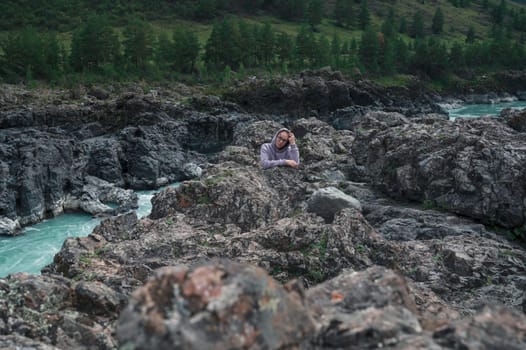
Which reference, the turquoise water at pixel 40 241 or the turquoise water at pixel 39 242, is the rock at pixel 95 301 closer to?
the turquoise water at pixel 40 241

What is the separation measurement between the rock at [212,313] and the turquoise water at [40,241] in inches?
835

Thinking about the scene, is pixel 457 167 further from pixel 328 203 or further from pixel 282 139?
pixel 282 139

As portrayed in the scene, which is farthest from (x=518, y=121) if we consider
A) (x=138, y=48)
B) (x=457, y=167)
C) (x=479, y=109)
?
(x=479, y=109)

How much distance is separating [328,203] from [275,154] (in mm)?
3340

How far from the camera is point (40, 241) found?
26.8 meters

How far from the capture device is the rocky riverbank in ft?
13.0

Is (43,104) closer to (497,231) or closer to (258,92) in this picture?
(258,92)

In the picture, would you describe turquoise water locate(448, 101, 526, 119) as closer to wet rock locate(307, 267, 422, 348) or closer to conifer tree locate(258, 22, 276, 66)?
conifer tree locate(258, 22, 276, 66)

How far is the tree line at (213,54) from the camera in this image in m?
72.1

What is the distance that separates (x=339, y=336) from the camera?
4.31 meters

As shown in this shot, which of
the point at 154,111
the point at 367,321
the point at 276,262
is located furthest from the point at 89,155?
the point at 367,321

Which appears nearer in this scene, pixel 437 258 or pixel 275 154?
pixel 437 258

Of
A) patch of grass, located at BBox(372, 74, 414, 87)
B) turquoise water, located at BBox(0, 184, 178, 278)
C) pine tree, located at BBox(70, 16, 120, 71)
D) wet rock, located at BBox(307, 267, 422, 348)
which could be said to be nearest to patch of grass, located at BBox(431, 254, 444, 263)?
wet rock, located at BBox(307, 267, 422, 348)

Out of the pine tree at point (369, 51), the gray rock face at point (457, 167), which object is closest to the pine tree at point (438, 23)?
the pine tree at point (369, 51)
